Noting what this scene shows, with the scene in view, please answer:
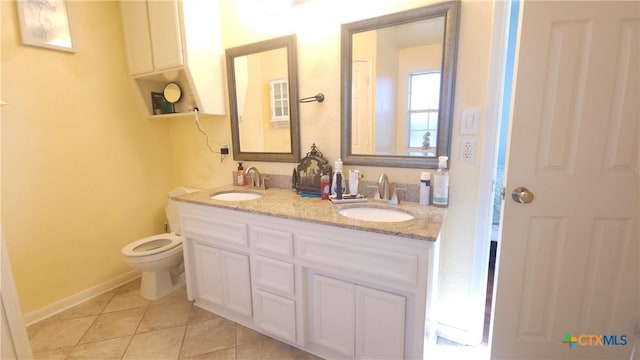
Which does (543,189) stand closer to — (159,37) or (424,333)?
(424,333)

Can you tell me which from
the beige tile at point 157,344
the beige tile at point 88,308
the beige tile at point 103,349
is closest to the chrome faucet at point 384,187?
the beige tile at point 157,344

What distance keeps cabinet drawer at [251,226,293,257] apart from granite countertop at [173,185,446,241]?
0.10 m

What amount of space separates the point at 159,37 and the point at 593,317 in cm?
287

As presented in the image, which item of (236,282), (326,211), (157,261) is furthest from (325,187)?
(157,261)

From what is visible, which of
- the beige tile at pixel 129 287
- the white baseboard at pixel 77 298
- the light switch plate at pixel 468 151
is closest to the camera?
the light switch plate at pixel 468 151

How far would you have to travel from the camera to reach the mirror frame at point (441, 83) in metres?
1.39

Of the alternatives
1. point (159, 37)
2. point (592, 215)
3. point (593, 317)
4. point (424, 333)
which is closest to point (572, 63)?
point (592, 215)

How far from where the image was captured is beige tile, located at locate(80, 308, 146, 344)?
1.72 m

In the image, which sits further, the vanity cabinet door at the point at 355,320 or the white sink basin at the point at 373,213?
the white sink basin at the point at 373,213

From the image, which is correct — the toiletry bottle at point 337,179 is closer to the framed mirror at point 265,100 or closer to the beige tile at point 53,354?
the framed mirror at point 265,100

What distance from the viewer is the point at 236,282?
1690 millimetres

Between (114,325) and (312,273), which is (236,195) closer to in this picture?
(312,273)

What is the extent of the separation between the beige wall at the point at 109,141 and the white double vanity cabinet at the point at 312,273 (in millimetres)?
492

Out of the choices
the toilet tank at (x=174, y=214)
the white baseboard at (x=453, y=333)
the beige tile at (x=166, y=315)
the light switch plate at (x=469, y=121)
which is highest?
the light switch plate at (x=469, y=121)
